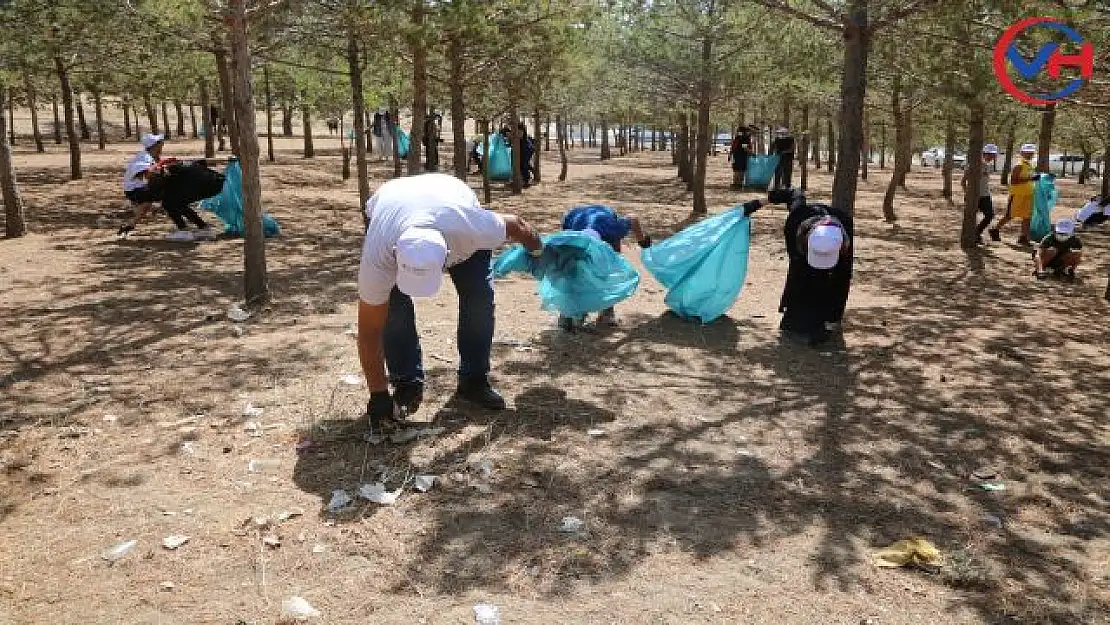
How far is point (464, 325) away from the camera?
4.50 m

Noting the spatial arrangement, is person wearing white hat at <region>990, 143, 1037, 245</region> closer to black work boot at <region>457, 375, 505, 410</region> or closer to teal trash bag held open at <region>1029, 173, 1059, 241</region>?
teal trash bag held open at <region>1029, 173, 1059, 241</region>

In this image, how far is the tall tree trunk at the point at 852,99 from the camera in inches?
274

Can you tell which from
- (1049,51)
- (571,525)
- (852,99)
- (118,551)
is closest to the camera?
(118,551)

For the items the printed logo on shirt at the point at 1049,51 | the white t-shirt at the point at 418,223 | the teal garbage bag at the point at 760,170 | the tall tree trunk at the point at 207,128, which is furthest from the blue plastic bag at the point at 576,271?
the teal garbage bag at the point at 760,170

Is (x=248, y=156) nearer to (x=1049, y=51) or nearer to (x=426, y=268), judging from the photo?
(x=426, y=268)

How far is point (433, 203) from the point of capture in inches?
150

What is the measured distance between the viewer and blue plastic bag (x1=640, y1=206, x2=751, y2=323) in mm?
6617

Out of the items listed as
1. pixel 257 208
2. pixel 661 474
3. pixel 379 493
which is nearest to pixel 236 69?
pixel 257 208

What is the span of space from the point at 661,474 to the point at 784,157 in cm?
1740

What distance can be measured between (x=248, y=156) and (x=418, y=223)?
11.5 ft

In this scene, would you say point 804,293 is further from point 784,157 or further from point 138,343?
point 784,157

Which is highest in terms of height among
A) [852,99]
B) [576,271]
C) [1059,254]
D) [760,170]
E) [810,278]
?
[852,99]

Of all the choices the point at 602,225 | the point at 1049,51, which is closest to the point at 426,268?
the point at 602,225

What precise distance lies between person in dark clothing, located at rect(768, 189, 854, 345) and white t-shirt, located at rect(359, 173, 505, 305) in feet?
9.74
